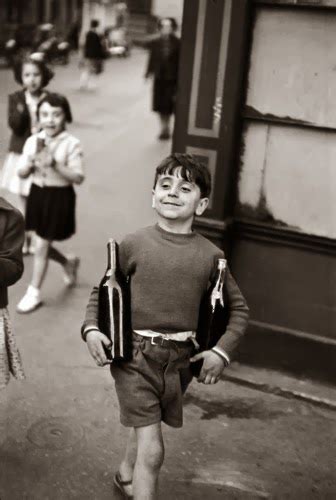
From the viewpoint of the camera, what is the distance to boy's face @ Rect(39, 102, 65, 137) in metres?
5.40

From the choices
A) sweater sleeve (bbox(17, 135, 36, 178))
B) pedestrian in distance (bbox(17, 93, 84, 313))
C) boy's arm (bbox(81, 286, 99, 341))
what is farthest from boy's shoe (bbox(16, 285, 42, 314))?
boy's arm (bbox(81, 286, 99, 341))

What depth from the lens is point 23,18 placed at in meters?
27.9

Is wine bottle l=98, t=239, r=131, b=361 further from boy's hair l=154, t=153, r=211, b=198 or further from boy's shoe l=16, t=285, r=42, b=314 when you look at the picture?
boy's shoe l=16, t=285, r=42, b=314

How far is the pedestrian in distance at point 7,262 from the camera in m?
3.23

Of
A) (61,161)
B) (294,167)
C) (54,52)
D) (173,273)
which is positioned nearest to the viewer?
(173,273)

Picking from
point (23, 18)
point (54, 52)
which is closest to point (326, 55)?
point (54, 52)

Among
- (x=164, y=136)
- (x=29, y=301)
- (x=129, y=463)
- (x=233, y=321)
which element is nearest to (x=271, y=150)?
(x=233, y=321)

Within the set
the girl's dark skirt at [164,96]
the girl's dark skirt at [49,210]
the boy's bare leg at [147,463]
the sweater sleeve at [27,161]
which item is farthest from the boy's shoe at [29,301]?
the girl's dark skirt at [164,96]

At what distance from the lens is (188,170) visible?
302 cm

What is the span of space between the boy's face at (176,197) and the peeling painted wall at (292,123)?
5.19 ft

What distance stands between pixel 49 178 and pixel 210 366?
10.2 ft

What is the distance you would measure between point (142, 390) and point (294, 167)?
6.61 feet

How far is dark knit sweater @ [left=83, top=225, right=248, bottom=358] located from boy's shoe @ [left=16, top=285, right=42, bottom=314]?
278 cm

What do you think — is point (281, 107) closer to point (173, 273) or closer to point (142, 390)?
point (173, 273)
